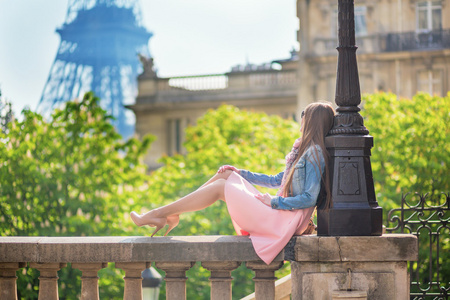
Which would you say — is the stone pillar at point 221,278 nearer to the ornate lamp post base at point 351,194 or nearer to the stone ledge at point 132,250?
the stone ledge at point 132,250

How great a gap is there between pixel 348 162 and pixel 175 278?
1.65m

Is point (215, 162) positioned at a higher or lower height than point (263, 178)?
higher

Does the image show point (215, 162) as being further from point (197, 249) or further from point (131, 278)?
point (197, 249)

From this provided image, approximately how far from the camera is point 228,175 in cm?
757

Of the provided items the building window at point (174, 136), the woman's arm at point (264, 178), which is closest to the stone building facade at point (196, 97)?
the building window at point (174, 136)

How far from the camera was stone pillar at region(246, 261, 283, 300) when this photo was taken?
6.84 m

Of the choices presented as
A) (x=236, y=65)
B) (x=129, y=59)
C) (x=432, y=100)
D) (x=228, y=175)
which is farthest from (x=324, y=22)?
(x=129, y=59)

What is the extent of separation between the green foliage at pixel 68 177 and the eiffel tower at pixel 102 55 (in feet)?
181

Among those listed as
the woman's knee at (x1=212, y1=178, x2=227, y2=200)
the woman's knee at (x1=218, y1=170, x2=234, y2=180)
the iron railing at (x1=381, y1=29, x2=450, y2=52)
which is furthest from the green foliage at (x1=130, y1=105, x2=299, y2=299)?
the woman's knee at (x1=212, y1=178, x2=227, y2=200)

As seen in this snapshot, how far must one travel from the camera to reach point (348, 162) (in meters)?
7.00

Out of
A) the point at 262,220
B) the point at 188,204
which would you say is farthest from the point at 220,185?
the point at 262,220

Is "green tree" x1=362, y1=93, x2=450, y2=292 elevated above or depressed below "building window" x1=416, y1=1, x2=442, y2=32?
below

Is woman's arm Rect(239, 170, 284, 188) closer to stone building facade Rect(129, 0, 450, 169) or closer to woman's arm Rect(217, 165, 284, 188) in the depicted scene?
woman's arm Rect(217, 165, 284, 188)

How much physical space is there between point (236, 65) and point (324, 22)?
20.0 meters
